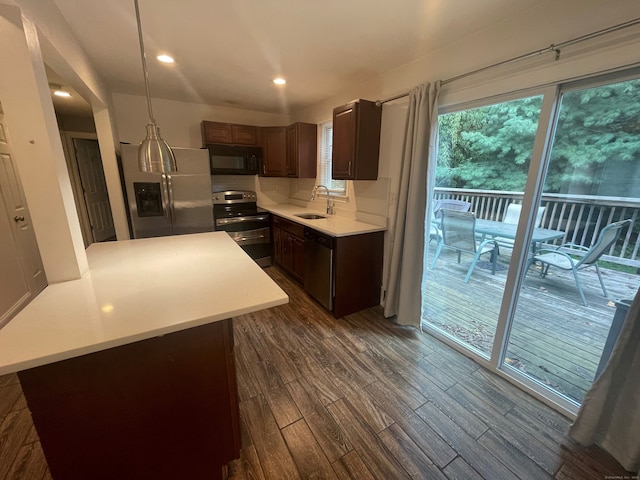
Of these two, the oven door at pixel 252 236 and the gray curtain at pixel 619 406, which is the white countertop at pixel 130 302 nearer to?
the gray curtain at pixel 619 406

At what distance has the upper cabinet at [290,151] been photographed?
358 cm

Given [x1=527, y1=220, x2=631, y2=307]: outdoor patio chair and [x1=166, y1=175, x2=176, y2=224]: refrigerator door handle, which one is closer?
[x1=527, y1=220, x2=631, y2=307]: outdoor patio chair

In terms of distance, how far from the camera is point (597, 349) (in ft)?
5.59

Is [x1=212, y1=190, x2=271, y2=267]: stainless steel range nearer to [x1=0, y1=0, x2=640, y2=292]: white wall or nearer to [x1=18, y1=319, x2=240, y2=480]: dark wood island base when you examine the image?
[x1=0, y1=0, x2=640, y2=292]: white wall

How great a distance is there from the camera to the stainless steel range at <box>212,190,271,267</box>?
363 centimetres

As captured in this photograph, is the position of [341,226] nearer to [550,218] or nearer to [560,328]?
[550,218]

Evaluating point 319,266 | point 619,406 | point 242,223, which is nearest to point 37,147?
point 319,266

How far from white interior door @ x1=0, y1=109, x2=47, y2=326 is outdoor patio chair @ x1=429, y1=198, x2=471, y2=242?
3.96 metres

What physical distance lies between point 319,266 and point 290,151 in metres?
1.90

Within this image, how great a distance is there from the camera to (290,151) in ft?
12.3

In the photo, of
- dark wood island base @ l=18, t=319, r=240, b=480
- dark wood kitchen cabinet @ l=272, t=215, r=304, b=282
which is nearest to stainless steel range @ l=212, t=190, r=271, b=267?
dark wood kitchen cabinet @ l=272, t=215, r=304, b=282

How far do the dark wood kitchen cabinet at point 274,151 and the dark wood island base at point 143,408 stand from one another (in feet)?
10.1

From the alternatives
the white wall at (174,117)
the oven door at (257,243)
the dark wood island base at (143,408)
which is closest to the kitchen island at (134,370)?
the dark wood island base at (143,408)

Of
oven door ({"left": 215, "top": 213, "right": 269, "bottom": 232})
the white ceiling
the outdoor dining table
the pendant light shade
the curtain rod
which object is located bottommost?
oven door ({"left": 215, "top": 213, "right": 269, "bottom": 232})
